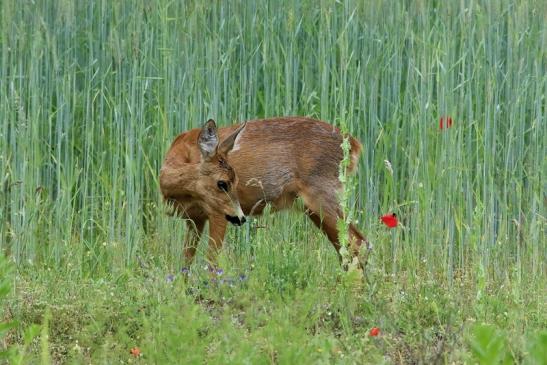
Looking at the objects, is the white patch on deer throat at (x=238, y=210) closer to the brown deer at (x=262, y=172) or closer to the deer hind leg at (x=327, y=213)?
the brown deer at (x=262, y=172)

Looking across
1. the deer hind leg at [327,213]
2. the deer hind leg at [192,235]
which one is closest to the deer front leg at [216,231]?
the deer hind leg at [192,235]

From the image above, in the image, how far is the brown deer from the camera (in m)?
6.97

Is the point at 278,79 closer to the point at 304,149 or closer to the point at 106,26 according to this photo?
the point at 304,149

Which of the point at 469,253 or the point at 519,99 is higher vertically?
the point at 519,99

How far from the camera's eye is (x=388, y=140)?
25.1 ft

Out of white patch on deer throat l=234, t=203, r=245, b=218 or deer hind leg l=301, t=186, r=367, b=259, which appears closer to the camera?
white patch on deer throat l=234, t=203, r=245, b=218

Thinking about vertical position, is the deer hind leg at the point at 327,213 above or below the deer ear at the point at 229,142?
below

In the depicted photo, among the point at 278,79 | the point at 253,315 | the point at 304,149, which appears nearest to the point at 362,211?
the point at 304,149

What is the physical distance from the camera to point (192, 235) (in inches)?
281

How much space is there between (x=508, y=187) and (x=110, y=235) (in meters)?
2.47

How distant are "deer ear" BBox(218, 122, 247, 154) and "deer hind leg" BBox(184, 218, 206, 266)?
468 millimetres

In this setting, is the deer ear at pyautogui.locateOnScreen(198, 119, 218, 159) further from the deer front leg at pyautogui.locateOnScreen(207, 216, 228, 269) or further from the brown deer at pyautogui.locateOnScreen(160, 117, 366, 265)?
the deer front leg at pyautogui.locateOnScreen(207, 216, 228, 269)

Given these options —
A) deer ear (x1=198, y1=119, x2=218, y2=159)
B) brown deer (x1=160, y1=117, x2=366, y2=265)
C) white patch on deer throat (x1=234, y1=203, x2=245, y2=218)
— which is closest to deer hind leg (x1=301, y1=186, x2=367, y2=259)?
brown deer (x1=160, y1=117, x2=366, y2=265)

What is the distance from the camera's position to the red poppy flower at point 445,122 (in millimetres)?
6907
